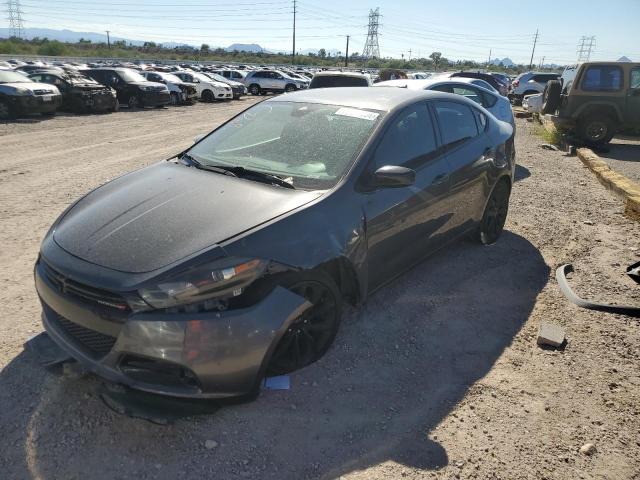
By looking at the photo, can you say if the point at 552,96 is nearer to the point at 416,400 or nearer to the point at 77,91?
the point at 416,400

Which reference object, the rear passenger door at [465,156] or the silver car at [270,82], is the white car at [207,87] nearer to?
the silver car at [270,82]

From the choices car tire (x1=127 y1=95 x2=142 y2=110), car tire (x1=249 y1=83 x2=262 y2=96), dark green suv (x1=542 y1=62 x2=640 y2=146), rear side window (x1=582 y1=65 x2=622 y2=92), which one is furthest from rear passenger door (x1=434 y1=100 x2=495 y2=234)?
car tire (x1=249 y1=83 x2=262 y2=96)

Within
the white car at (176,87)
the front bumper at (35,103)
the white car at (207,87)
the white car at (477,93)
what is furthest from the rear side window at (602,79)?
the white car at (207,87)

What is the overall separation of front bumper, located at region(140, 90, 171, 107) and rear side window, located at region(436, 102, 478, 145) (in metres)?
17.3

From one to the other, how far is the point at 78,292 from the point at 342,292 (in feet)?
5.11

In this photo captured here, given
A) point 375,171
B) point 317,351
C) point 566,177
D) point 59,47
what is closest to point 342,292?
point 317,351

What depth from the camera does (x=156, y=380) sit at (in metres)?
2.36

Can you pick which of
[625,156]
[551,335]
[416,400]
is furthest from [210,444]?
[625,156]

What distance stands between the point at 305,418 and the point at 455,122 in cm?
297

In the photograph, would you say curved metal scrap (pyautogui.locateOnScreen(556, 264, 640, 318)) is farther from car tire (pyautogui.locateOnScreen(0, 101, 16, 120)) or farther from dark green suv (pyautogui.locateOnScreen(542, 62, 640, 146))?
car tire (pyautogui.locateOnScreen(0, 101, 16, 120))

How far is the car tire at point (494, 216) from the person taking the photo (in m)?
4.98

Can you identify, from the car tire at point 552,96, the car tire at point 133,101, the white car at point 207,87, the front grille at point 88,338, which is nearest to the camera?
the front grille at point 88,338

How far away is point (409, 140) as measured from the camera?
3699mm

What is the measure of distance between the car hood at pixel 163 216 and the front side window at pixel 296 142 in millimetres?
252
